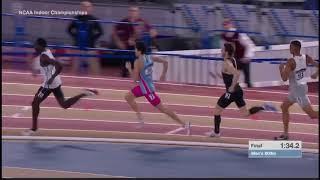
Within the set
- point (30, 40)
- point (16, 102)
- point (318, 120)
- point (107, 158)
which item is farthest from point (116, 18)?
point (107, 158)

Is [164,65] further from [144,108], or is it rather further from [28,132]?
[28,132]

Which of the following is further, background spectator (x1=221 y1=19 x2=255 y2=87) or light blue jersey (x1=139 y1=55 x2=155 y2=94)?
background spectator (x1=221 y1=19 x2=255 y2=87)

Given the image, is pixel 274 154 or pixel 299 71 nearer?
pixel 274 154

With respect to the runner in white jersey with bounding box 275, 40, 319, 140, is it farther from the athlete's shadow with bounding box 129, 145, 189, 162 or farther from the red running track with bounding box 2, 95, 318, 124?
the red running track with bounding box 2, 95, 318, 124

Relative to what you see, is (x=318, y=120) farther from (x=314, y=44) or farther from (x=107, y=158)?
(x=314, y=44)

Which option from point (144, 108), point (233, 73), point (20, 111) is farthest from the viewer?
point (144, 108)

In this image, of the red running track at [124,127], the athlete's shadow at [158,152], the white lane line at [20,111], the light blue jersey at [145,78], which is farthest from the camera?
the white lane line at [20,111]

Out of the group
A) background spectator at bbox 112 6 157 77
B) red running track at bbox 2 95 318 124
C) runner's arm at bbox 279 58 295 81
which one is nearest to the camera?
runner's arm at bbox 279 58 295 81

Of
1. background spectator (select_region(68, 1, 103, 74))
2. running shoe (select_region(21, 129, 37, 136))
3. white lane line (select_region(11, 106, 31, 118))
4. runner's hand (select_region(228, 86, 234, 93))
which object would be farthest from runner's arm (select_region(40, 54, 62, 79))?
background spectator (select_region(68, 1, 103, 74))

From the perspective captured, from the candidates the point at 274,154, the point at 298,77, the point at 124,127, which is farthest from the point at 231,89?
the point at 124,127

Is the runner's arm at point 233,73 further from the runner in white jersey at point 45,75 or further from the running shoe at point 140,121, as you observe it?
the runner in white jersey at point 45,75

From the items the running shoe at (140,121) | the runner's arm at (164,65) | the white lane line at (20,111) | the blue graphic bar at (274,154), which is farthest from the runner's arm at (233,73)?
the white lane line at (20,111)

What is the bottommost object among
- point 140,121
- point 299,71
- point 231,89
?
point 140,121

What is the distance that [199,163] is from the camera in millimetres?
10727
